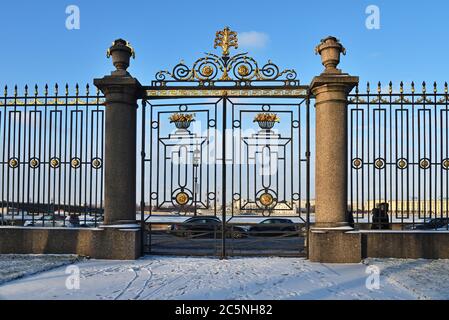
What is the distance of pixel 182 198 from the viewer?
383 inches

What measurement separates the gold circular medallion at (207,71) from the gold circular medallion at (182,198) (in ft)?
8.94

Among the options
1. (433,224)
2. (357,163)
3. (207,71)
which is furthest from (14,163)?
(433,224)

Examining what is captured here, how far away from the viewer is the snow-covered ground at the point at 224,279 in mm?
6023

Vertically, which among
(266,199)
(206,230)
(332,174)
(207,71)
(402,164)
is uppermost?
(207,71)

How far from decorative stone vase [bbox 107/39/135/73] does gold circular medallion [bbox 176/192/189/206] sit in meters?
3.02

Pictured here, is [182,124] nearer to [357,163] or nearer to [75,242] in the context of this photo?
[75,242]

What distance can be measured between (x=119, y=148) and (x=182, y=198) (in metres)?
1.78

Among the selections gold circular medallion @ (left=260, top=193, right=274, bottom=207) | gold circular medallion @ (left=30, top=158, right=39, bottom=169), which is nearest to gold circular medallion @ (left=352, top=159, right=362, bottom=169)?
gold circular medallion @ (left=260, top=193, right=274, bottom=207)

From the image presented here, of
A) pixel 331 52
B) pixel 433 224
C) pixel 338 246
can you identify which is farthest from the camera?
pixel 433 224

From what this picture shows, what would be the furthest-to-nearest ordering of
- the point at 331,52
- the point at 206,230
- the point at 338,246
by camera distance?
the point at 206,230 < the point at 331,52 < the point at 338,246

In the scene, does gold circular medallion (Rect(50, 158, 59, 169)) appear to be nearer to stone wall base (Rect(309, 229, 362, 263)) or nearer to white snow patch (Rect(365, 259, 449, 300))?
stone wall base (Rect(309, 229, 362, 263))
